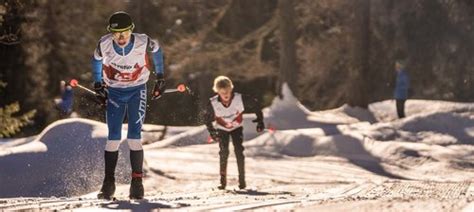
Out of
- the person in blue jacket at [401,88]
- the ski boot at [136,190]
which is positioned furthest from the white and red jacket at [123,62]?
the person in blue jacket at [401,88]

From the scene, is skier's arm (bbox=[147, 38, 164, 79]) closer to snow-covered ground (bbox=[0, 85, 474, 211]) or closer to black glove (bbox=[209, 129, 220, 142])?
snow-covered ground (bbox=[0, 85, 474, 211])

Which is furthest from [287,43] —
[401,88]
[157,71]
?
[157,71]

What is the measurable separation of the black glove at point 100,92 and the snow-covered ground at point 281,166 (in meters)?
0.87

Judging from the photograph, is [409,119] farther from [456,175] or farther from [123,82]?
[123,82]

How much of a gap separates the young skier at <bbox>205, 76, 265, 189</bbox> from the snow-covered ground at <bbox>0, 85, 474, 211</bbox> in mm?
549

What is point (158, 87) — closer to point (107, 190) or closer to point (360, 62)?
point (107, 190)

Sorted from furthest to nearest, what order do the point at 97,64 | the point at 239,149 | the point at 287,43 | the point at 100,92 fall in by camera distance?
the point at 287,43, the point at 239,149, the point at 97,64, the point at 100,92

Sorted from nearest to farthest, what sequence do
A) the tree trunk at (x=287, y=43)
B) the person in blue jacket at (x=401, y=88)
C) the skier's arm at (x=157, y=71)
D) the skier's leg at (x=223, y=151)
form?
the skier's arm at (x=157, y=71), the skier's leg at (x=223, y=151), the person in blue jacket at (x=401, y=88), the tree trunk at (x=287, y=43)

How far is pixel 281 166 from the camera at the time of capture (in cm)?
1661

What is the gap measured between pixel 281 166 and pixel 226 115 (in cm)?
502

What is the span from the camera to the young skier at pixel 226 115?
1161 centimetres

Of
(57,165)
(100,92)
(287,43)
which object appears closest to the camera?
(100,92)

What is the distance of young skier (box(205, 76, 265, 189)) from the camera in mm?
11609

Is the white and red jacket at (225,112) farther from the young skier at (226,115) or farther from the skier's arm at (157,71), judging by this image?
the skier's arm at (157,71)
